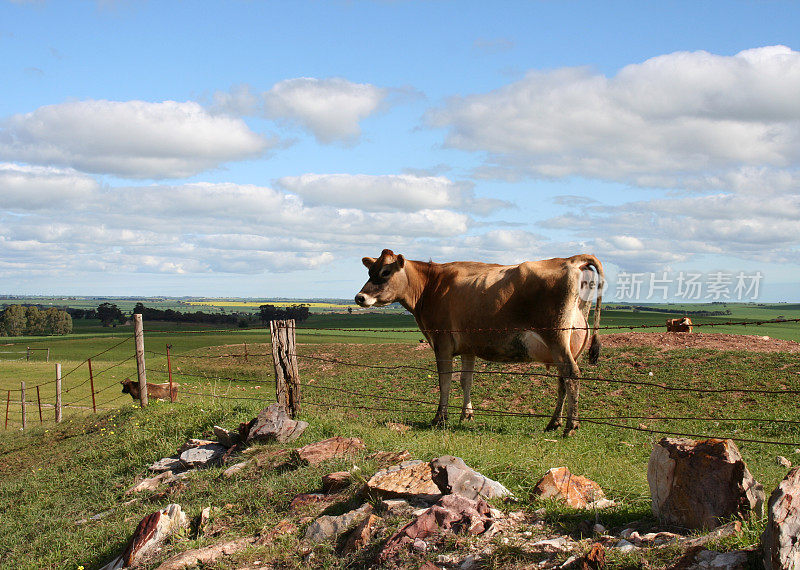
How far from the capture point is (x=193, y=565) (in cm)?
598

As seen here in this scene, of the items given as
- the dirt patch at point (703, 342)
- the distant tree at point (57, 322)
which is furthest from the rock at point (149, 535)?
the distant tree at point (57, 322)

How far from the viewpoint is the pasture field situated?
6.60 m

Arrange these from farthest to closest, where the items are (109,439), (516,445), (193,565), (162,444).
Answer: (109,439)
(162,444)
(516,445)
(193,565)

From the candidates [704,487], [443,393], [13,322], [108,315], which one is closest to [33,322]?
[13,322]

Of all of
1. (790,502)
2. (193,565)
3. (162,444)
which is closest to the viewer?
(790,502)

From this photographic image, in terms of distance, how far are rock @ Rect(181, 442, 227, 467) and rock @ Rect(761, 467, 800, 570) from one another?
7.21 m

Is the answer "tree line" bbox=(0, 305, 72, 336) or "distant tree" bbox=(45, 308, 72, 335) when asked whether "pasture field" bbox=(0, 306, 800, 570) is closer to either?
"distant tree" bbox=(45, 308, 72, 335)

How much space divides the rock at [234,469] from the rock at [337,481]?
6.06ft

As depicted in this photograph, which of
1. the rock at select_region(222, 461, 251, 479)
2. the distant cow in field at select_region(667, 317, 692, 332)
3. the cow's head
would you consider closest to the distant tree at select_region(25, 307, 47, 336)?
the distant cow in field at select_region(667, 317, 692, 332)

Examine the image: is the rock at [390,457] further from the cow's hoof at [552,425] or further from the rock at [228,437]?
the cow's hoof at [552,425]

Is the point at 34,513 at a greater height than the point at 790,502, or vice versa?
the point at 790,502

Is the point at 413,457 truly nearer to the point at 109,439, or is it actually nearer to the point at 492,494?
the point at 492,494

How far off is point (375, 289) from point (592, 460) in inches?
215

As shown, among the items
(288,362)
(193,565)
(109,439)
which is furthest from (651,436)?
(109,439)
